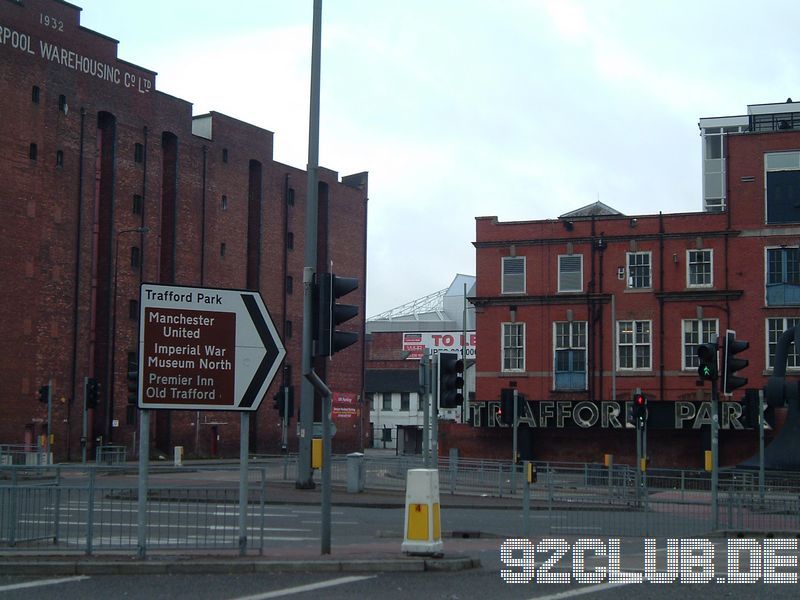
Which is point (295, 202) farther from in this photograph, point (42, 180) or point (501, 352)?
point (501, 352)

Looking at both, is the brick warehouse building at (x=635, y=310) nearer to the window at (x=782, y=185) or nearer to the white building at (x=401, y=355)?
the window at (x=782, y=185)

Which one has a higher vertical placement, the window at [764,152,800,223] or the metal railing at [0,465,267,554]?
the window at [764,152,800,223]

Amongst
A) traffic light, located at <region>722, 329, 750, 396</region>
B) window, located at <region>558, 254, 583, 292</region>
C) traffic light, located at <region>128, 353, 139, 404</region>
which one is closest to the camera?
traffic light, located at <region>128, 353, 139, 404</region>

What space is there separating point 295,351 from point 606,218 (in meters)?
29.2

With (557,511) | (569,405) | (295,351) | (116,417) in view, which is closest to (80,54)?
(116,417)

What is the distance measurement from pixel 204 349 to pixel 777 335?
1510 inches

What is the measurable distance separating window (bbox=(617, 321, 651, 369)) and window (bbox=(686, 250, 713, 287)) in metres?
2.77

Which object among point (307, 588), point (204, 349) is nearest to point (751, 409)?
point (204, 349)

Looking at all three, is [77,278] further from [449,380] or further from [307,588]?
[307,588]

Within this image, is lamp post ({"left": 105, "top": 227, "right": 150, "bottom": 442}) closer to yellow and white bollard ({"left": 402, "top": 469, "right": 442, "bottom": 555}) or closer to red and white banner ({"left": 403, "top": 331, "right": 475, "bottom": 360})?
yellow and white bollard ({"left": 402, "top": 469, "right": 442, "bottom": 555})

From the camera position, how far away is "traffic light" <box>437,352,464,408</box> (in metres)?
16.3

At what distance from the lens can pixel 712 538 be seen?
19297 millimetres

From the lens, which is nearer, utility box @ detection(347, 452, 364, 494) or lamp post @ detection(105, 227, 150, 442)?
utility box @ detection(347, 452, 364, 494)

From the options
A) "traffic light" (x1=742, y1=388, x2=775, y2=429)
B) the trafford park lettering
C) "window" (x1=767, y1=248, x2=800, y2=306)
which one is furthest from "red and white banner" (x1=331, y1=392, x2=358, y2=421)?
the trafford park lettering
